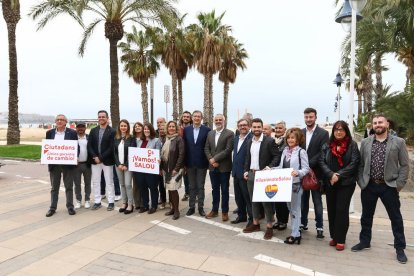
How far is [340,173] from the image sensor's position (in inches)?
188

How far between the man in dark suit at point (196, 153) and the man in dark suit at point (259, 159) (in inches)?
44.3

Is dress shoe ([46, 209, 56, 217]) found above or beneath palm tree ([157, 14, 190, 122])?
beneath

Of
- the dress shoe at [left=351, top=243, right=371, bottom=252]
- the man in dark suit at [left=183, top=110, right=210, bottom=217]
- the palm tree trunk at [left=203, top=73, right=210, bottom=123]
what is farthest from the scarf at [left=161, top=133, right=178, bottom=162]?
the palm tree trunk at [left=203, top=73, right=210, bottom=123]

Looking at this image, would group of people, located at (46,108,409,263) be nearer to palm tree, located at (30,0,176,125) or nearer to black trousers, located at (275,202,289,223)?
black trousers, located at (275,202,289,223)

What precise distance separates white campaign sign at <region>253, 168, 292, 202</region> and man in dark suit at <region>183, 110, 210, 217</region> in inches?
57.7

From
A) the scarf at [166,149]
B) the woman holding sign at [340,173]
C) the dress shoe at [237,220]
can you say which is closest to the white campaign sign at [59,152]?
the scarf at [166,149]

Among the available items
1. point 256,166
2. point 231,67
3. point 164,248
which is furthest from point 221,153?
point 231,67

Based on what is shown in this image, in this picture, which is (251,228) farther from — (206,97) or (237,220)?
(206,97)

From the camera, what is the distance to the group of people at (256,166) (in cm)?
463

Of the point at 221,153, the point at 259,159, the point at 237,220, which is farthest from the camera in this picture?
the point at 237,220

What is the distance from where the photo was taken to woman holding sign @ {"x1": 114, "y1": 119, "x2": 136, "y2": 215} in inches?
264

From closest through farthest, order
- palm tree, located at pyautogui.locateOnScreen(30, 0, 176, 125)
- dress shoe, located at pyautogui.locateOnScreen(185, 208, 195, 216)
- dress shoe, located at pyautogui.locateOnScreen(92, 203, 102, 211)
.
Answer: dress shoe, located at pyautogui.locateOnScreen(185, 208, 195, 216)
dress shoe, located at pyautogui.locateOnScreen(92, 203, 102, 211)
palm tree, located at pyautogui.locateOnScreen(30, 0, 176, 125)

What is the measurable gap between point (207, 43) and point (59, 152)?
804 inches

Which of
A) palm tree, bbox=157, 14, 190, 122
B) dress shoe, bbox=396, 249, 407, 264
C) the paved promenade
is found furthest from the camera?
palm tree, bbox=157, 14, 190, 122
